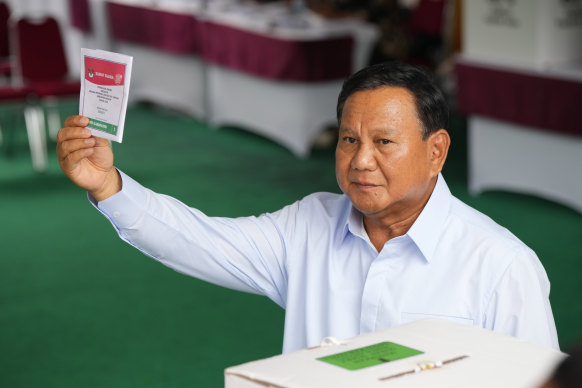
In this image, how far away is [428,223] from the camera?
1.58 m

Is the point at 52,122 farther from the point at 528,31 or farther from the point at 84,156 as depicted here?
the point at 84,156

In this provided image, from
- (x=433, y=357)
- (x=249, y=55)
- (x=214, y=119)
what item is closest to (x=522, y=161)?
(x=249, y=55)

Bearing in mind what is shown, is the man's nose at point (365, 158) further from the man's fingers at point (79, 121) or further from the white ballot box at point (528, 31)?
the white ballot box at point (528, 31)

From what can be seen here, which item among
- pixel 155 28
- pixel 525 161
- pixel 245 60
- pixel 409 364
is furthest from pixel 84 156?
pixel 155 28

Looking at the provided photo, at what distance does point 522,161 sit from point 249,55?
2783mm

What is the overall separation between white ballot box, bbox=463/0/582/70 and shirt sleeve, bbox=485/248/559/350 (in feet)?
14.5

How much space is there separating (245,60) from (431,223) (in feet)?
21.0

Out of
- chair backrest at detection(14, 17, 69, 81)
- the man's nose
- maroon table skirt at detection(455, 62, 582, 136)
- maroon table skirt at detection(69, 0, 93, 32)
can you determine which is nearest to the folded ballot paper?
the man's nose

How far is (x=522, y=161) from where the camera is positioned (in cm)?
595

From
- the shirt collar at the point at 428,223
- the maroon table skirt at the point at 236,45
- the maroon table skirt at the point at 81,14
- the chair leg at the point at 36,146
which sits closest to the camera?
the shirt collar at the point at 428,223

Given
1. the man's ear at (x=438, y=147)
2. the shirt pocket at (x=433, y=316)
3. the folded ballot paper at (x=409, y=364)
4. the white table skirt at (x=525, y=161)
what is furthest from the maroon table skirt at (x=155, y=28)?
the folded ballot paper at (x=409, y=364)

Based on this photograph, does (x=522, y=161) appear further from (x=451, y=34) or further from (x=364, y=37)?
(x=451, y=34)

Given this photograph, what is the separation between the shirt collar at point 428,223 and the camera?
5.08 feet

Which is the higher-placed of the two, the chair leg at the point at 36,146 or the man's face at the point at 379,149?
the man's face at the point at 379,149
